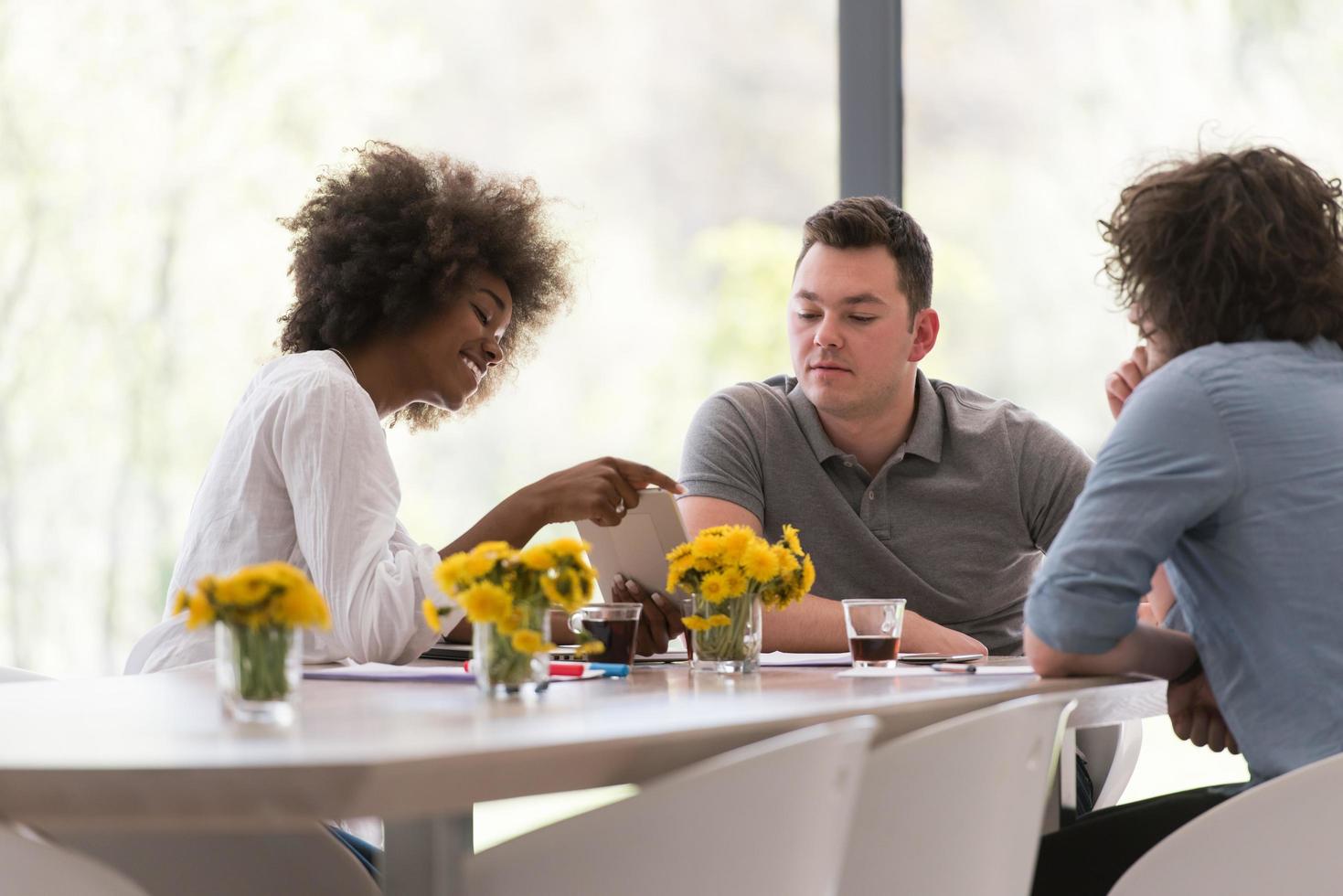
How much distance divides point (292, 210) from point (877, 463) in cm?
237

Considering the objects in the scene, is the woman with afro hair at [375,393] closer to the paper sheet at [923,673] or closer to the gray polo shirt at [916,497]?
the paper sheet at [923,673]

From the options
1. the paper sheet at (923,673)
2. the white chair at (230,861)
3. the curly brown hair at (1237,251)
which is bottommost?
the white chair at (230,861)

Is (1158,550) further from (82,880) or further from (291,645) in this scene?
(82,880)

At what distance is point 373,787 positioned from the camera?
0.96 meters

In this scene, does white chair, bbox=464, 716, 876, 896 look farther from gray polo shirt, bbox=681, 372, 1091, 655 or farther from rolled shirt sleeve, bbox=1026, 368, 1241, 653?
gray polo shirt, bbox=681, 372, 1091, 655

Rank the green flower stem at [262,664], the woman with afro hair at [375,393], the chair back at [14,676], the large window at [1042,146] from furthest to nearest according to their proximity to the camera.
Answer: the large window at [1042,146] → the chair back at [14,676] → the woman with afro hair at [375,393] → the green flower stem at [262,664]

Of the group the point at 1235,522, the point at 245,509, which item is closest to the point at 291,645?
the point at 245,509

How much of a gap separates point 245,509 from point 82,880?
1.05 metres

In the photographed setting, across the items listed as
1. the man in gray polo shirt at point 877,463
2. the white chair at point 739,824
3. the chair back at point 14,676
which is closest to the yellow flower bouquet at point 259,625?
the white chair at point 739,824

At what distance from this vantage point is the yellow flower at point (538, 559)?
1.36 metres

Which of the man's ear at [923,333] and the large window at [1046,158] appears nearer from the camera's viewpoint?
the man's ear at [923,333]

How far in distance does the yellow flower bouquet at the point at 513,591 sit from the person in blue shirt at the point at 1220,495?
0.54 metres

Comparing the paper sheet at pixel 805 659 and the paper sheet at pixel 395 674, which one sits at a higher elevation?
the paper sheet at pixel 395 674

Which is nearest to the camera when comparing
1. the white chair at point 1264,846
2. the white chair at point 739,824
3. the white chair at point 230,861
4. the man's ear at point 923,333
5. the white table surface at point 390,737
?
the white table surface at point 390,737
